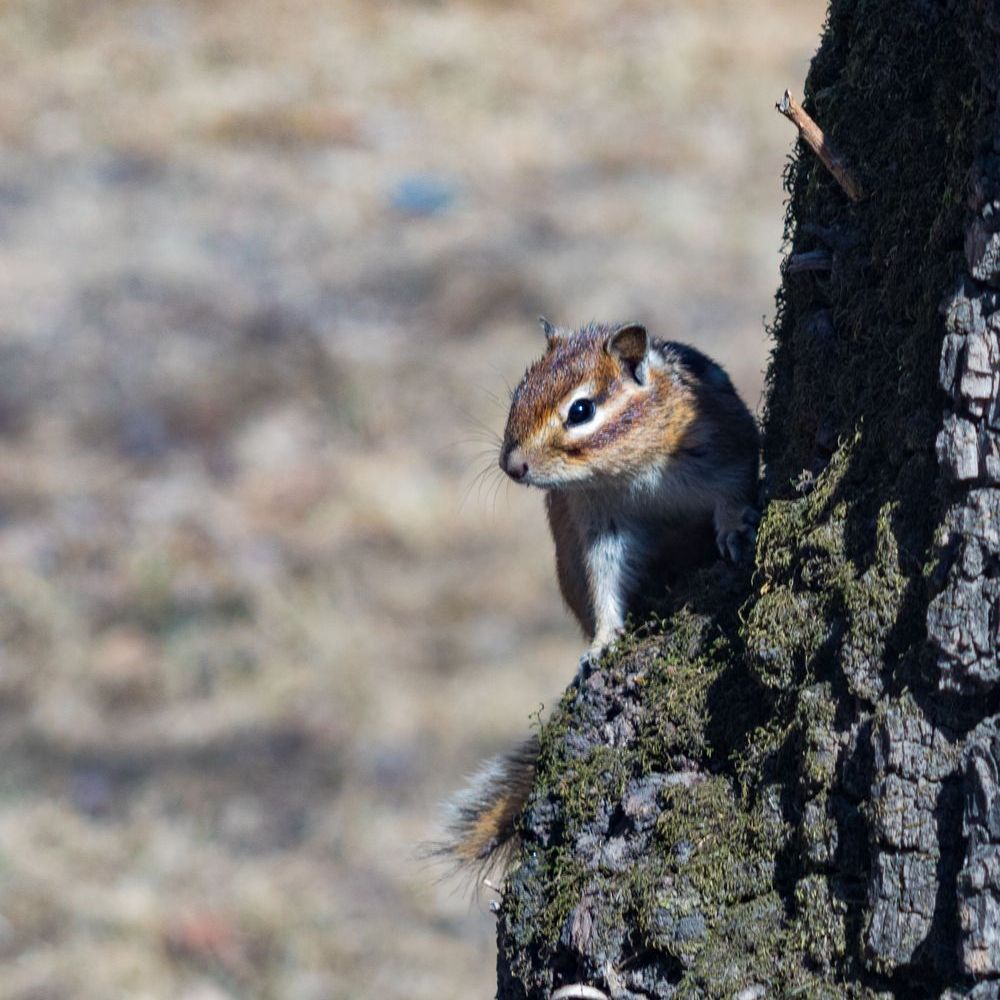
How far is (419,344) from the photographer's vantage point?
29.3ft

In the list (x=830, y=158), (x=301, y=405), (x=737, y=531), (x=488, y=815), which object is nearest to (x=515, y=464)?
(x=737, y=531)

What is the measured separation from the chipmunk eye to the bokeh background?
5.43 ft

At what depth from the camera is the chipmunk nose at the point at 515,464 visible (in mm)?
3354

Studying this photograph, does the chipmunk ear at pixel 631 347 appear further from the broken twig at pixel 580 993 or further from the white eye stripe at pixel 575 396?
the broken twig at pixel 580 993

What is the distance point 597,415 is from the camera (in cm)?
343

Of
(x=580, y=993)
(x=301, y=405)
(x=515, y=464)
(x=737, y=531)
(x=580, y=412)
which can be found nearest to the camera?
(x=580, y=993)

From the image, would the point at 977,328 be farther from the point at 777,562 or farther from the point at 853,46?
the point at 853,46

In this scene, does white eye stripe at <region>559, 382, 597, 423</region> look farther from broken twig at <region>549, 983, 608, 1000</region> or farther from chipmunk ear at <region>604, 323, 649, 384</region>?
broken twig at <region>549, 983, 608, 1000</region>

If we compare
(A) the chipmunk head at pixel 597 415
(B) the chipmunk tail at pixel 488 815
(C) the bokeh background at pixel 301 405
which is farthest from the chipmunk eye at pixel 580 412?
(C) the bokeh background at pixel 301 405

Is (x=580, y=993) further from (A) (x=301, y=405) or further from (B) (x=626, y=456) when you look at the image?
(A) (x=301, y=405)

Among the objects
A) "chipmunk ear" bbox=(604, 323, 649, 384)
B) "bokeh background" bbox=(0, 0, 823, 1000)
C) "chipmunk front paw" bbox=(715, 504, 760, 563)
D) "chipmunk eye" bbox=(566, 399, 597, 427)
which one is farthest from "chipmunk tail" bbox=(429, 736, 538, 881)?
"bokeh background" bbox=(0, 0, 823, 1000)

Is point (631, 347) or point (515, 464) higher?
point (631, 347)

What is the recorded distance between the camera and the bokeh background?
19.1 feet

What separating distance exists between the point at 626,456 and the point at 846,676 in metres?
1.39
